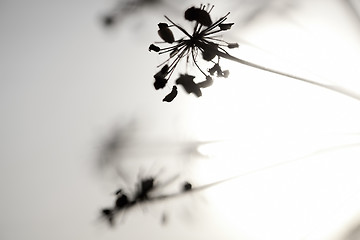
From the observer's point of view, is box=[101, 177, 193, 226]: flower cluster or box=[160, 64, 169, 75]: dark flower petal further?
box=[101, 177, 193, 226]: flower cluster

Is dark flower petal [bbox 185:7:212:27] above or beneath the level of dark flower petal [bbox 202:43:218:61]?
above

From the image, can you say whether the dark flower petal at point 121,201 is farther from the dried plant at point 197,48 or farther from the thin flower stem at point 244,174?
Result: the dried plant at point 197,48

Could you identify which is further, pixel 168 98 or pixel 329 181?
pixel 329 181

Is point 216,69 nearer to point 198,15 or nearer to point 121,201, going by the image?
point 198,15

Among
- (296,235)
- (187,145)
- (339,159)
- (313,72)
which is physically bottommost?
(296,235)

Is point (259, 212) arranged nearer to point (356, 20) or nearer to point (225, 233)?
point (225, 233)

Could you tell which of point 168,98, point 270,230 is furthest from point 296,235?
point 168,98

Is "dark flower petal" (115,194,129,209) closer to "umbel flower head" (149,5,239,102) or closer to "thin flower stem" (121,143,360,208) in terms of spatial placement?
"thin flower stem" (121,143,360,208)

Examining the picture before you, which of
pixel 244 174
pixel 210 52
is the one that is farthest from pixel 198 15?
pixel 244 174

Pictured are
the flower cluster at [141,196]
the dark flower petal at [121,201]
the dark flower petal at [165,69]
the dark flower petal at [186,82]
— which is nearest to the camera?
the dark flower petal at [186,82]

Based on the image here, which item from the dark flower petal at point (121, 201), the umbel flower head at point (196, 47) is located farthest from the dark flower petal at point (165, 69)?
the dark flower petal at point (121, 201)

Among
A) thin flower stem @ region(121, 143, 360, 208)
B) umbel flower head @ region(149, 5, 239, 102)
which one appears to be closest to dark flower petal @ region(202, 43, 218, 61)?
umbel flower head @ region(149, 5, 239, 102)
